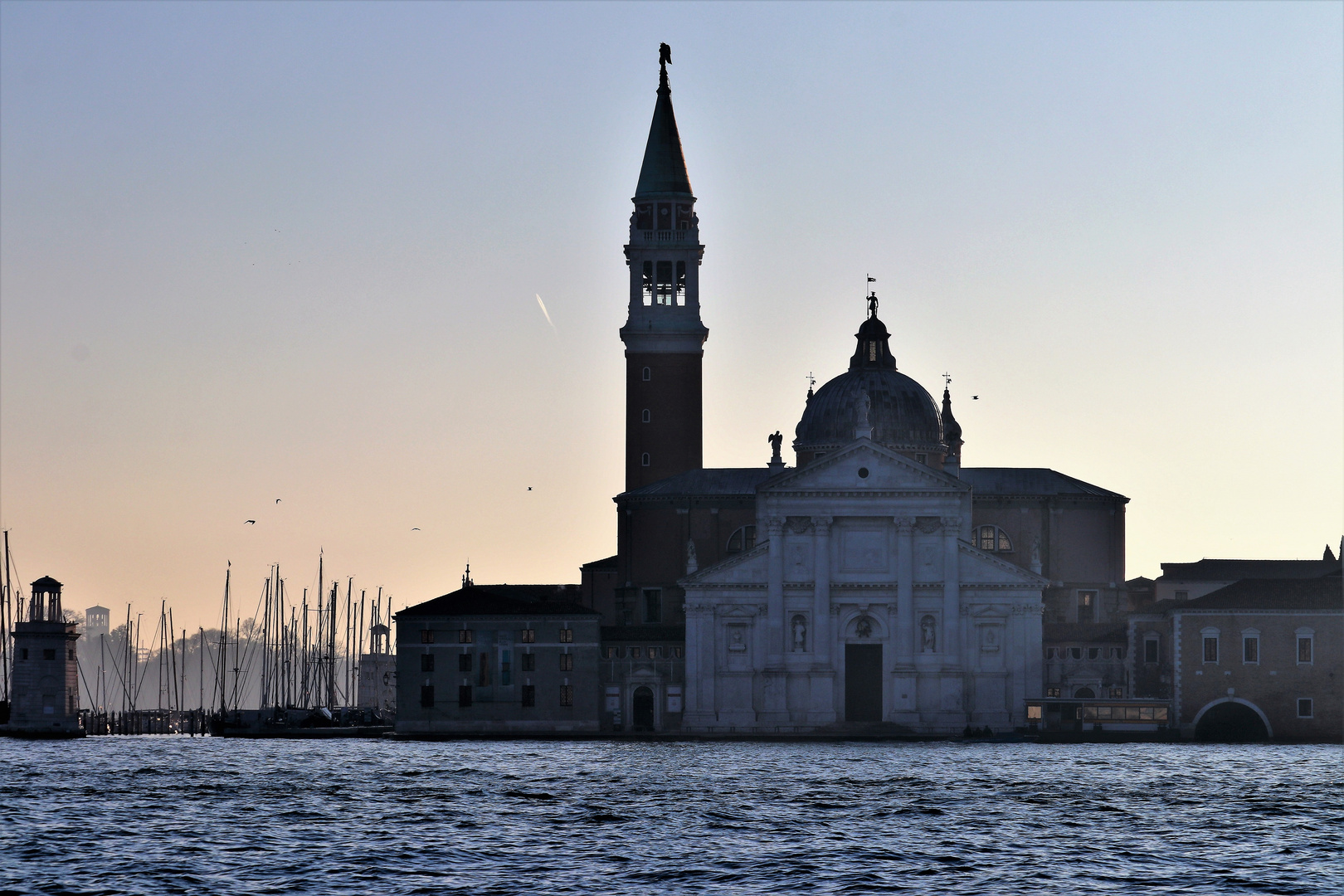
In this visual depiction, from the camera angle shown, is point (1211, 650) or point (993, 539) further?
point (993, 539)

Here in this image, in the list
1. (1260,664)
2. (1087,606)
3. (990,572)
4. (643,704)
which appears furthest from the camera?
(1087,606)

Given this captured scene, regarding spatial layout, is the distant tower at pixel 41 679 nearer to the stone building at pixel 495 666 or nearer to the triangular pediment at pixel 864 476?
the stone building at pixel 495 666

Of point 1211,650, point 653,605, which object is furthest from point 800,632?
point 1211,650

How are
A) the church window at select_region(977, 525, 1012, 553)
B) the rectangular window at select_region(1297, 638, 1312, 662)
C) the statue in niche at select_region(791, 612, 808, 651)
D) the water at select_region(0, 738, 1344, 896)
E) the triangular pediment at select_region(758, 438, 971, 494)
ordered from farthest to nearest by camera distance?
the church window at select_region(977, 525, 1012, 553) < the statue in niche at select_region(791, 612, 808, 651) < the triangular pediment at select_region(758, 438, 971, 494) < the rectangular window at select_region(1297, 638, 1312, 662) < the water at select_region(0, 738, 1344, 896)

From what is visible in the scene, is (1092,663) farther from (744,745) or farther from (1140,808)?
(1140,808)

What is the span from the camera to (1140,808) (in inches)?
2040

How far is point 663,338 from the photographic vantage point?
317 ft

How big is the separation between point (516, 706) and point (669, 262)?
76.7 feet

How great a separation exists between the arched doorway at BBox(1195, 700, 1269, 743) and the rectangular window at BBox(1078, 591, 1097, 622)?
10339mm

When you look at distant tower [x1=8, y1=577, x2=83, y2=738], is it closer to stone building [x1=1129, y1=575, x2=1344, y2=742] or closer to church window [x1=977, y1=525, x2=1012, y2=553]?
church window [x1=977, y1=525, x2=1012, y2=553]

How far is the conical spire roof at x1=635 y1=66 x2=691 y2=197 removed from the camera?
98500 millimetres

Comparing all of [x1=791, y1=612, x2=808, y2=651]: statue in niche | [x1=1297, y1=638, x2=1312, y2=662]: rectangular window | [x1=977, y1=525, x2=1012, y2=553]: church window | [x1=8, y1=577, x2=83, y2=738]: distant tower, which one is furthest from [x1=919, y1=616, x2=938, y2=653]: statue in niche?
[x1=8, y1=577, x2=83, y2=738]: distant tower

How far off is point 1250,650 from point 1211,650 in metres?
1.47

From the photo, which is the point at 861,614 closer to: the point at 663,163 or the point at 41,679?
the point at 663,163
